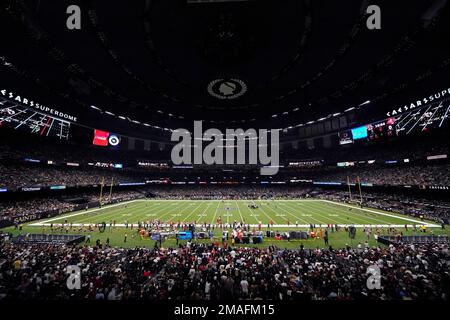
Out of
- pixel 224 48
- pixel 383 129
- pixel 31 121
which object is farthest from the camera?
pixel 383 129

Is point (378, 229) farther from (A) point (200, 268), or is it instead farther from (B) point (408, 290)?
(A) point (200, 268)

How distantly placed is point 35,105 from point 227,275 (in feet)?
164

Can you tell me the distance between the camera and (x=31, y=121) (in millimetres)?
38656

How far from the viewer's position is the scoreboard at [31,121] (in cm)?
3438

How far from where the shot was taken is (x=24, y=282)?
9164 mm

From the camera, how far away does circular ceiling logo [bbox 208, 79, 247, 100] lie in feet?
116

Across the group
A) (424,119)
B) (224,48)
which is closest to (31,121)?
(224,48)

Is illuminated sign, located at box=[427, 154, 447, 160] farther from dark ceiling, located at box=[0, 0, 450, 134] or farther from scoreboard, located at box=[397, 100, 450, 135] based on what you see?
dark ceiling, located at box=[0, 0, 450, 134]

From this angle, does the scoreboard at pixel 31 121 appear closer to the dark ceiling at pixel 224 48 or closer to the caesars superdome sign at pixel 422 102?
the dark ceiling at pixel 224 48

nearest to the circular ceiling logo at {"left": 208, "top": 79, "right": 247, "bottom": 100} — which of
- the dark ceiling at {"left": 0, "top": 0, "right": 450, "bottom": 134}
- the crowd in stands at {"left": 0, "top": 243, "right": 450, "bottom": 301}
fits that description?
the dark ceiling at {"left": 0, "top": 0, "right": 450, "bottom": 134}

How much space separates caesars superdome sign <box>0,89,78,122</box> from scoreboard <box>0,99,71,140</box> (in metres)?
0.77

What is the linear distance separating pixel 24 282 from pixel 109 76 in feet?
109

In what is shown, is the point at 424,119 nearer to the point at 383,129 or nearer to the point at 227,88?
the point at 383,129
